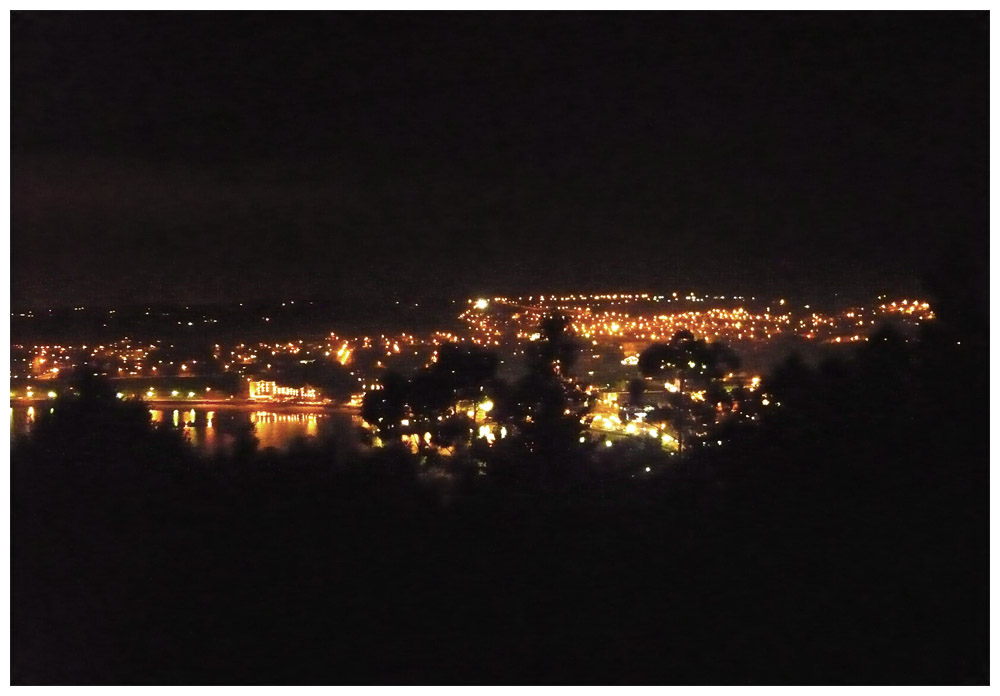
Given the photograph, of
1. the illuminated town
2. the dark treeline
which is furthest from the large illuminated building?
the dark treeline

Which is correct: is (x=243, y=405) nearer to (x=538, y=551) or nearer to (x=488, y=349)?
(x=488, y=349)

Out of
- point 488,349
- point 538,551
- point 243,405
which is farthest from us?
point 488,349

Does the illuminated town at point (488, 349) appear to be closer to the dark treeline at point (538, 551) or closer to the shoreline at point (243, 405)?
the shoreline at point (243, 405)

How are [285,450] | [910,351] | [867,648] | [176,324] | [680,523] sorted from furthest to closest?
[176,324] → [910,351] → [285,450] → [680,523] → [867,648]

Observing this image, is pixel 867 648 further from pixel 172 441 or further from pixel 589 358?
pixel 172 441

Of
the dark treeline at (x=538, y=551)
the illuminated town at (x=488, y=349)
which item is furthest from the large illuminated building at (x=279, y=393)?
the dark treeline at (x=538, y=551)

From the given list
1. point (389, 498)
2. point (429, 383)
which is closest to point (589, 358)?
point (429, 383)

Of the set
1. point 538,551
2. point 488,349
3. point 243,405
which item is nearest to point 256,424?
point 243,405
